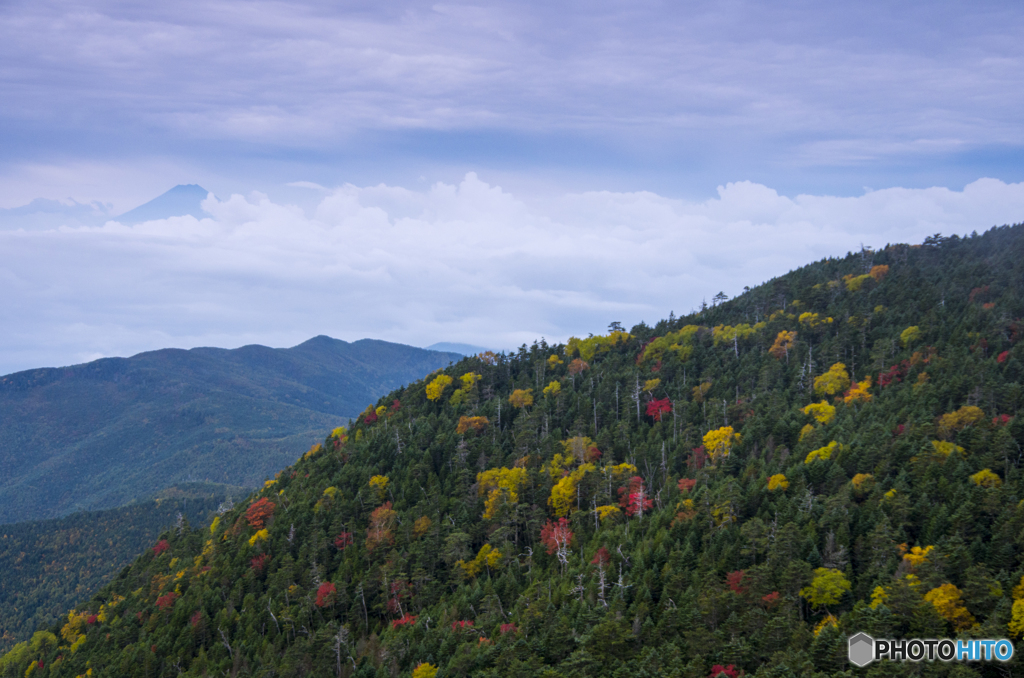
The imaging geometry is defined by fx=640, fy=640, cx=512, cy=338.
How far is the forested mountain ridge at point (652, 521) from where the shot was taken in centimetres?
8381

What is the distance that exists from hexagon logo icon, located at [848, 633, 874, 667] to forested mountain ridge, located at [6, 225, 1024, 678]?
43.4 inches

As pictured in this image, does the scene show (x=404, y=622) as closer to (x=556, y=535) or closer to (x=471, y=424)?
(x=556, y=535)

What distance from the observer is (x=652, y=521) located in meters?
111

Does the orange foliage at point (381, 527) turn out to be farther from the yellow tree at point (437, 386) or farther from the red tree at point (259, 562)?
the yellow tree at point (437, 386)

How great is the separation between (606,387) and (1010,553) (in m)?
98.8

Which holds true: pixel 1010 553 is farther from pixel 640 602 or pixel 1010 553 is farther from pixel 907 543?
pixel 640 602

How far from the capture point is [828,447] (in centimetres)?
11400

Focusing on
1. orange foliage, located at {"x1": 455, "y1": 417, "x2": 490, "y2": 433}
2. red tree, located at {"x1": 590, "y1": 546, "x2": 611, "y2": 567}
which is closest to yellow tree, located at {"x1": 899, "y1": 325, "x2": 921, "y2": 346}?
red tree, located at {"x1": 590, "y1": 546, "x2": 611, "y2": 567}

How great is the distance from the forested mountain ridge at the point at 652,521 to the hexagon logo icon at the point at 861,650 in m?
1.10

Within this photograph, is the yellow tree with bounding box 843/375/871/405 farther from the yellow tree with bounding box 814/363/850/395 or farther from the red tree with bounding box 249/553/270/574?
the red tree with bounding box 249/553/270/574

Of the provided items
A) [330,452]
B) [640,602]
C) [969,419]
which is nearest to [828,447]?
[969,419]

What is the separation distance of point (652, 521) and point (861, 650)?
42362 mm

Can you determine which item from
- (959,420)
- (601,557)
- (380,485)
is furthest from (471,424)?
(959,420)

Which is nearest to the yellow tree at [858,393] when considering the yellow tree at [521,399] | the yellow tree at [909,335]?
the yellow tree at [909,335]
